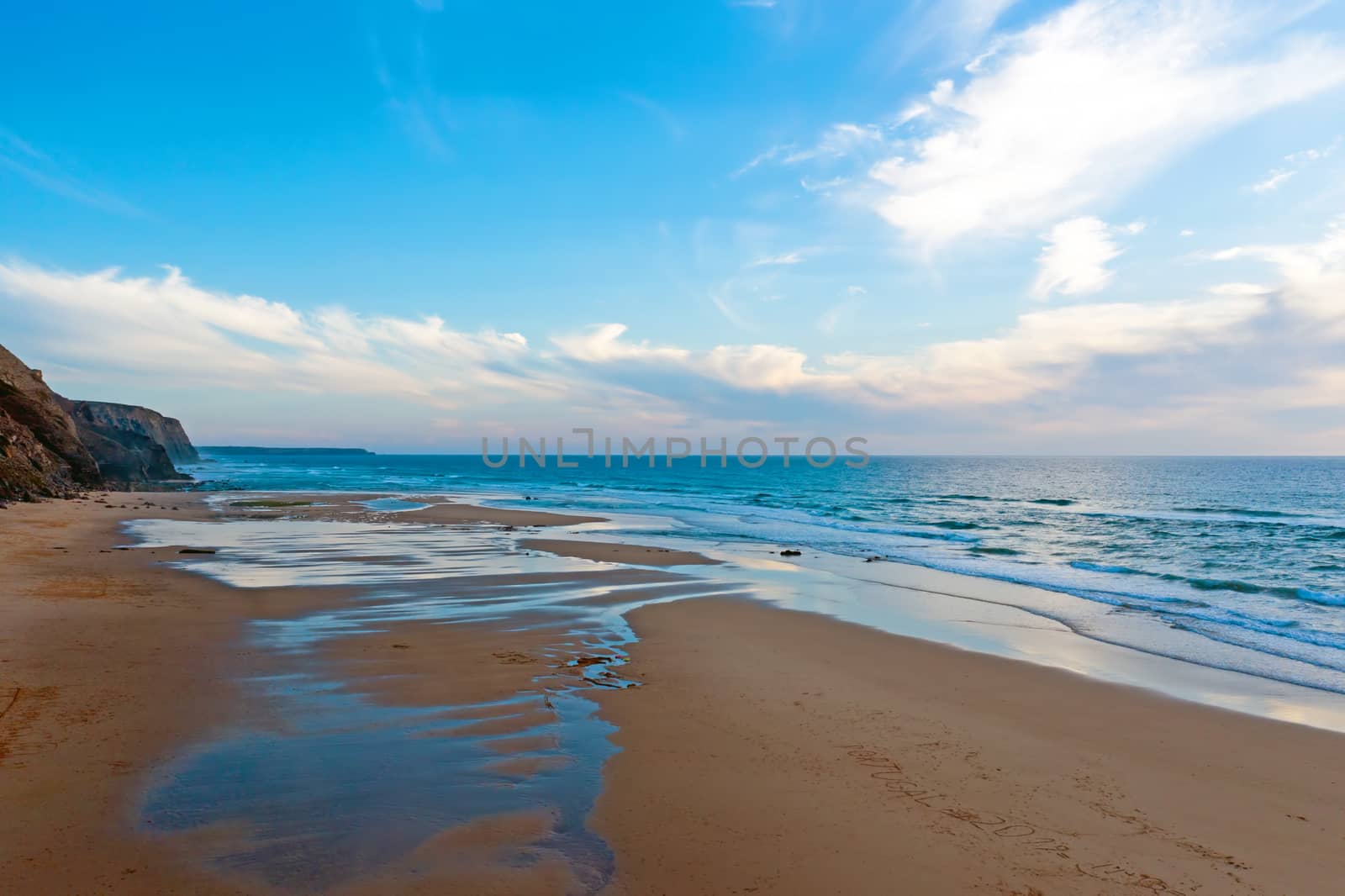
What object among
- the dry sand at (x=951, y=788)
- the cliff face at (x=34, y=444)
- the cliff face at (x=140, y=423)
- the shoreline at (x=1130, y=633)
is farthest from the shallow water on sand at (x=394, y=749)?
the cliff face at (x=140, y=423)

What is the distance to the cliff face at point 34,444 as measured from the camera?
30781mm

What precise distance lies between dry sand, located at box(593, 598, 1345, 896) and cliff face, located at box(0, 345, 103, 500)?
110 ft

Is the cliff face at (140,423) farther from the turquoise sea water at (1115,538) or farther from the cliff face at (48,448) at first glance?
the turquoise sea water at (1115,538)

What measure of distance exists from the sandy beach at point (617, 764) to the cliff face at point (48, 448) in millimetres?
24363

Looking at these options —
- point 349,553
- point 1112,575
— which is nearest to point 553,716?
point 349,553

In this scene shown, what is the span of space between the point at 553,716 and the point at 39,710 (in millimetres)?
5039

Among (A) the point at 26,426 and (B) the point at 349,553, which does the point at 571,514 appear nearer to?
(B) the point at 349,553

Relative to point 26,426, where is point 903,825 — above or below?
below

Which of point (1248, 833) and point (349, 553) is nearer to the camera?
point (1248, 833)

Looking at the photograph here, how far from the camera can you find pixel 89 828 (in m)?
4.95

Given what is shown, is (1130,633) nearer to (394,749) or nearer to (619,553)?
(394,749)

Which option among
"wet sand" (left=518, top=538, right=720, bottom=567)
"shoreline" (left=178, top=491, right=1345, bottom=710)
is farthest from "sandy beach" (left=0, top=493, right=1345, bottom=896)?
"wet sand" (left=518, top=538, right=720, bottom=567)

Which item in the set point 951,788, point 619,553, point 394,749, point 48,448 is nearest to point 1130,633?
point 951,788

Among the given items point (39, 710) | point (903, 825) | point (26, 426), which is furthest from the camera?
point (26, 426)
